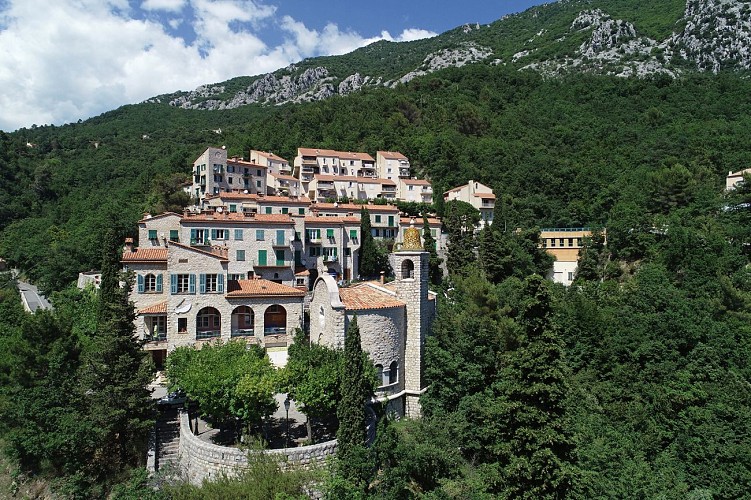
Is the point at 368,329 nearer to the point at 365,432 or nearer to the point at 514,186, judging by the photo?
the point at 365,432

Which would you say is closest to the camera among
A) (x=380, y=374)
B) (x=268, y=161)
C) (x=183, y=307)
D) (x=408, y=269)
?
(x=380, y=374)

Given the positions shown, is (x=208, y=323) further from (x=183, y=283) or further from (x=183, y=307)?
(x=183, y=283)

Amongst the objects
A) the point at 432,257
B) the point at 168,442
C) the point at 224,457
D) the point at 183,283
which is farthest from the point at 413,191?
the point at 224,457

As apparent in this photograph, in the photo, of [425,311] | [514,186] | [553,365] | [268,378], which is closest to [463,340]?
[425,311]

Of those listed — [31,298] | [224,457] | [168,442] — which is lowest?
[168,442]

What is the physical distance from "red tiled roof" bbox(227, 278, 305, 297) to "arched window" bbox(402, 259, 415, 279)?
839cm

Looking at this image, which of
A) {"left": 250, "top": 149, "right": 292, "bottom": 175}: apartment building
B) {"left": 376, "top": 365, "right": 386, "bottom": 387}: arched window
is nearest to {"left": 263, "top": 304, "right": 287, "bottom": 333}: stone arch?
{"left": 376, "top": 365, "right": 386, "bottom": 387}: arched window

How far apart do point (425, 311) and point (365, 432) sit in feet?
29.6

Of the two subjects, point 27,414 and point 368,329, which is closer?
point 27,414

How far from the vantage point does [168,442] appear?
74.9ft

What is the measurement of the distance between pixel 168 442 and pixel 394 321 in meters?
12.5

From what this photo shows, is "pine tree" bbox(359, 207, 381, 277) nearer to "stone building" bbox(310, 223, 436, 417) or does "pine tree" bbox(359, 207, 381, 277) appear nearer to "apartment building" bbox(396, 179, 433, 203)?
"apartment building" bbox(396, 179, 433, 203)

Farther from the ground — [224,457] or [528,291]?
[528,291]

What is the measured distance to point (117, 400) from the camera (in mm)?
21438
